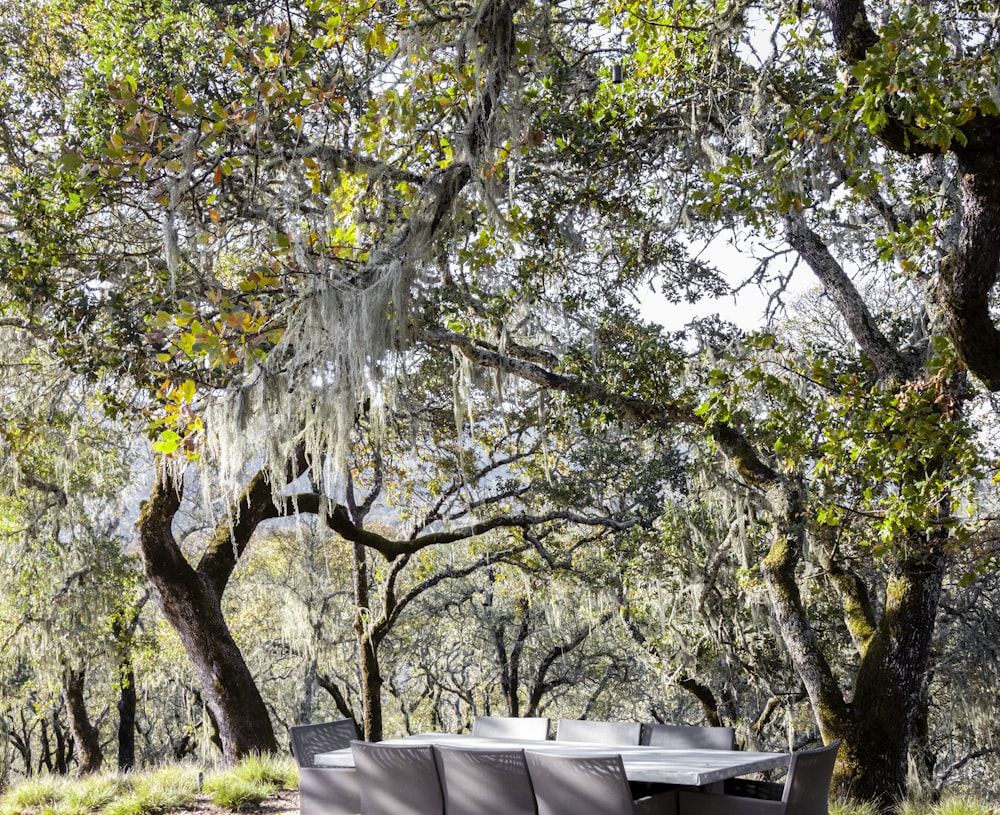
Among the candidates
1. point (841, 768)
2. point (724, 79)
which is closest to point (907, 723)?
point (841, 768)

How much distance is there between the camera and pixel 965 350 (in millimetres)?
→ 3324

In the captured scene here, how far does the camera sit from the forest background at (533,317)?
3662mm

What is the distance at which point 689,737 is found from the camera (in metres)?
5.21

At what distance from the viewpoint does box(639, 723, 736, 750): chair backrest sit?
505cm

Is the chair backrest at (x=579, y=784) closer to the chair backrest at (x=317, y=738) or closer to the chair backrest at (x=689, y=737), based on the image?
the chair backrest at (x=689, y=737)

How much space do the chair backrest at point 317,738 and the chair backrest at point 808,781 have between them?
2.95 meters

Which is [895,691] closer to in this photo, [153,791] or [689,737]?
[689,737]

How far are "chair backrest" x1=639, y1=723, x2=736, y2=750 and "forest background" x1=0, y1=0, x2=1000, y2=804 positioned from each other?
33.6 inches

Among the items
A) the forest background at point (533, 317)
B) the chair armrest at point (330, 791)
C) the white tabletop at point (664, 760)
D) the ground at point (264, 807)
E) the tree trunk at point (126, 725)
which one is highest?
the forest background at point (533, 317)

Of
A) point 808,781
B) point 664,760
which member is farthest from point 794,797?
point 664,760

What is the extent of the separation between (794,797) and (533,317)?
3745 millimetres

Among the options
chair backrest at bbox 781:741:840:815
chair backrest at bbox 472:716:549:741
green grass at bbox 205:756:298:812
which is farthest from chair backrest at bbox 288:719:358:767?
chair backrest at bbox 781:741:840:815

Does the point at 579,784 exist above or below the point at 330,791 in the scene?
above

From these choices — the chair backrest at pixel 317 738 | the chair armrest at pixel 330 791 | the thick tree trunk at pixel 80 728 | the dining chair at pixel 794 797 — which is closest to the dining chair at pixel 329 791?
the chair armrest at pixel 330 791
